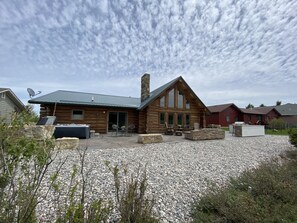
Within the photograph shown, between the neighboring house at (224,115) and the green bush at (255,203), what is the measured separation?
3059cm

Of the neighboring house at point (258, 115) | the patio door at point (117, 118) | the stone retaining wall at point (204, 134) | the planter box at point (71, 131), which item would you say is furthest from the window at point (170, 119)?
the neighboring house at point (258, 115)

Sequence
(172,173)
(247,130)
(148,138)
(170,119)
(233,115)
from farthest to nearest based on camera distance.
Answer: (233,115), (170,119), (247,130), (148,138), (172,173)

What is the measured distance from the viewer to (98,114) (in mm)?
15188

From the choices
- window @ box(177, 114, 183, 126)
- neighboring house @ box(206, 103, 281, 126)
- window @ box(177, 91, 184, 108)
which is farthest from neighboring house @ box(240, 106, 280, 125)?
window @ box(177, 114, 183, 126)

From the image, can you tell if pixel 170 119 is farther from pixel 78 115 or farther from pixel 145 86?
pixel 78 115

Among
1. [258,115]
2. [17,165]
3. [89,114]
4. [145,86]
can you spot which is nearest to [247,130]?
[145,86]

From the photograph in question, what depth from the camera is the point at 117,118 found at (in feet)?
53.9

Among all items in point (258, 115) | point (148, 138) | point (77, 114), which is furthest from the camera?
point (258, 115)

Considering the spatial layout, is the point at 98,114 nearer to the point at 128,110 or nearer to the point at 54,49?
the point at 128,110

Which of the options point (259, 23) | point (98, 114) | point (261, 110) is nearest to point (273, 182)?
point (259, 23)

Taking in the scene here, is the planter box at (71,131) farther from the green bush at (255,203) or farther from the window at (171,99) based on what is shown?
the green bush at (255,203)

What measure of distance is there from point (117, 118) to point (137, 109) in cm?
224

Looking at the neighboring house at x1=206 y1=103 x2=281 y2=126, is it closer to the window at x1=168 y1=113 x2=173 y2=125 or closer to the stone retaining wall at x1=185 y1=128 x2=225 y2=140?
the window at x1=168 y1=113 x2=173 y2=125

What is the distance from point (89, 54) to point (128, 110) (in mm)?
6500
